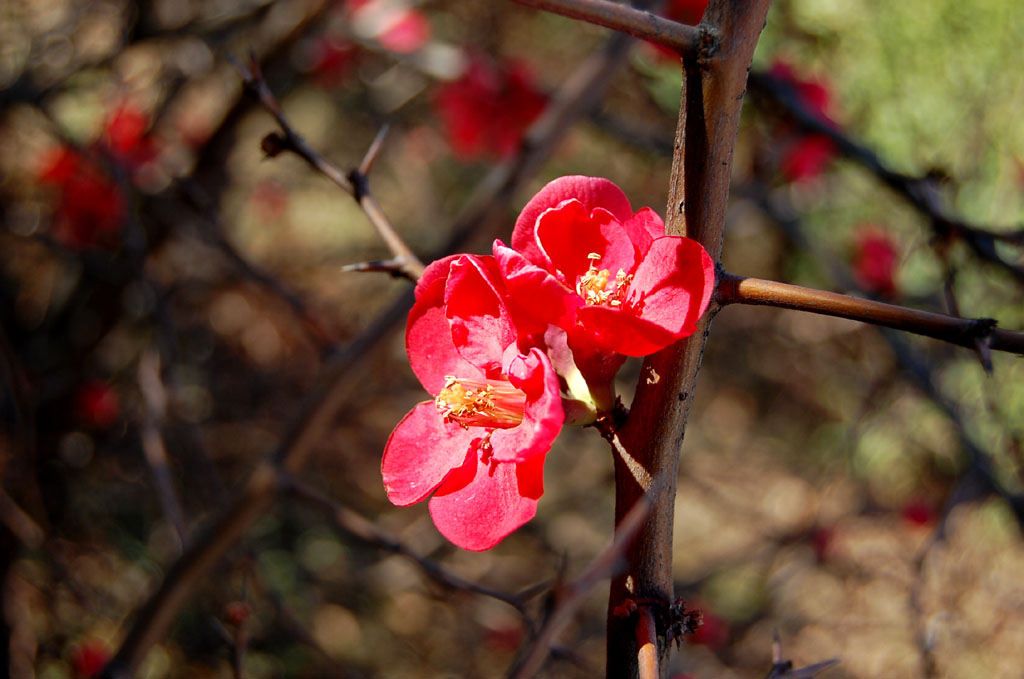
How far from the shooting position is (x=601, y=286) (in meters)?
0.56

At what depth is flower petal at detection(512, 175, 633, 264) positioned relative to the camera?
561 mm

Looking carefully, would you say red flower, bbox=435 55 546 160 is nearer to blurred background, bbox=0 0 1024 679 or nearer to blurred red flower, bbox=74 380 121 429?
blurred background, bbox=0 0 1024 679

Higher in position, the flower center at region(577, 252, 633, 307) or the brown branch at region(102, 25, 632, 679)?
the flower center at region(577, 252, 633, 307)

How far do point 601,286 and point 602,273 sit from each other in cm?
1

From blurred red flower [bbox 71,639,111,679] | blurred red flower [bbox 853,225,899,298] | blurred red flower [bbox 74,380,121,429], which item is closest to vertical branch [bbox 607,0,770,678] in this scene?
blurred red flower [bbox 71,639,111,679]

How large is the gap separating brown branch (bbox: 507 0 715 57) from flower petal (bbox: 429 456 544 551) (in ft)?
0.86

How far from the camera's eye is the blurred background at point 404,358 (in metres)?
1.68

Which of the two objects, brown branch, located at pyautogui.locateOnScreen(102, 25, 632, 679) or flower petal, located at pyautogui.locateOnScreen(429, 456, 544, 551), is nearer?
flower petal, located at pyautogui.locateOnScreen(429, 456, 544, 551)

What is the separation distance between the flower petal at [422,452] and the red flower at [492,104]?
187 centimetres

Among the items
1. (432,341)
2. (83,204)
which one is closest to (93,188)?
(83,204)

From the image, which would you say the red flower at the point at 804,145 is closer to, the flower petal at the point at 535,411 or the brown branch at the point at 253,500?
the brown branch at the point at 253,500

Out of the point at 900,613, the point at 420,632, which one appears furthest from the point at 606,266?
the point at 900,613

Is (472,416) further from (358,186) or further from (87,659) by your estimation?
(87,659)

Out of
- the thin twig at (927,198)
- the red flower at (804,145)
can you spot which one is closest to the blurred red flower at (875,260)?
the red flower at (804,145)
